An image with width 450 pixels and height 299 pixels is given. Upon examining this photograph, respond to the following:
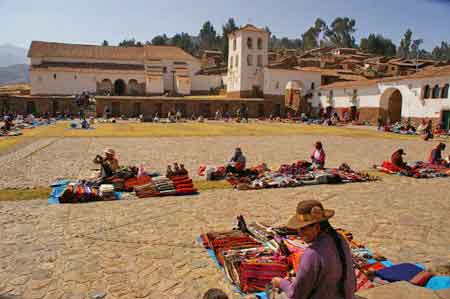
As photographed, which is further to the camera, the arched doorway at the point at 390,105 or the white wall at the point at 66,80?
the white wall at the point at 66,80

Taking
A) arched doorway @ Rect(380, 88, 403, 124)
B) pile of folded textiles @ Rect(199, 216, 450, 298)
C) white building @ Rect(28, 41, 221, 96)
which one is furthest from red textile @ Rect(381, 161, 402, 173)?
white building @ Rect(28, 41, 221, 96)

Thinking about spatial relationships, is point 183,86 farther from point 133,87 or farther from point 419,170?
point 419,170

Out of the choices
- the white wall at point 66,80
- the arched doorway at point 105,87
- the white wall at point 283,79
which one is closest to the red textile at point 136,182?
the white wall at point 283,79

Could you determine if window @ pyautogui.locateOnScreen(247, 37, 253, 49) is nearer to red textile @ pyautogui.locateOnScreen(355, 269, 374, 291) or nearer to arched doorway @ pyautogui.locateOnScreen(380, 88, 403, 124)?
arched doorway @ pyautogui.locateOnScreen(380, 88, 403, 124)

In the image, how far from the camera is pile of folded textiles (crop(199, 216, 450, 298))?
4711mm

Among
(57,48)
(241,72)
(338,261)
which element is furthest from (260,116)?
(338,261)

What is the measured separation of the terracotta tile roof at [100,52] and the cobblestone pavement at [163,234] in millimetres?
52952

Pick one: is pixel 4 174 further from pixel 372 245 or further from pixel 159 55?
pixel 159 55

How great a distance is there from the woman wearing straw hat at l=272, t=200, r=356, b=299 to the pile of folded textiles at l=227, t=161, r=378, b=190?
7215 millimetres

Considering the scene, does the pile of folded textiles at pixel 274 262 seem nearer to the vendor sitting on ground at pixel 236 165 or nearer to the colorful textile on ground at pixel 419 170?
the vendor sitting on ground at pixel 236 165

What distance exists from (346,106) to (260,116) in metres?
11.5

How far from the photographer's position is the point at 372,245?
619cm

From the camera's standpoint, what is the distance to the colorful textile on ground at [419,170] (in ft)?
41.1

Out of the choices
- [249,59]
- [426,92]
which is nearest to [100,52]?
[249,59]
